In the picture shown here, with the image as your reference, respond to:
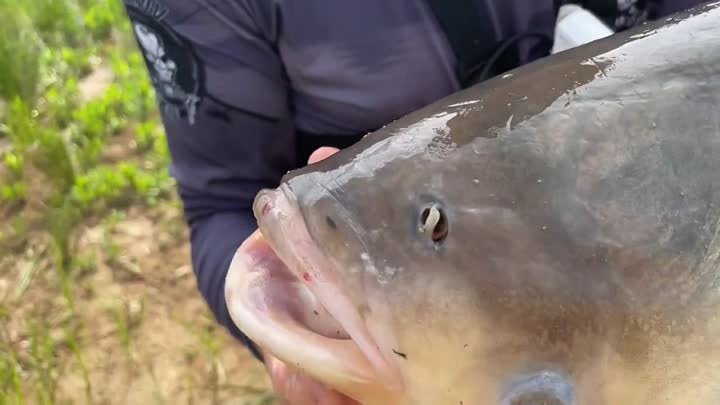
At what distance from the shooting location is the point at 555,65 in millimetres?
1076

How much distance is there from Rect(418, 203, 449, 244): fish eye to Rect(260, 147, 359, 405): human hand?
0.27 m

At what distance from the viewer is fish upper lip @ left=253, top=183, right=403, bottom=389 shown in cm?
100

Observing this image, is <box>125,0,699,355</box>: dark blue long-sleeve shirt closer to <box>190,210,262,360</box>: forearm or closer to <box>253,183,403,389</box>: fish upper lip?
<box>190,210,262,360</box>: forearm

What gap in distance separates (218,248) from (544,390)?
2.91 ft

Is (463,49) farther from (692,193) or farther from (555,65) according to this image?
(692,193)

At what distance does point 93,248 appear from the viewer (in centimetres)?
294

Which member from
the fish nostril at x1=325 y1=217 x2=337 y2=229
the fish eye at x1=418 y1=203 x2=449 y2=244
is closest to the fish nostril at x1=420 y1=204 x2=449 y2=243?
the fish eye at x1=418 y1=203 x2=449 y2=244

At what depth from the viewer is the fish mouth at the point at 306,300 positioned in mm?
999

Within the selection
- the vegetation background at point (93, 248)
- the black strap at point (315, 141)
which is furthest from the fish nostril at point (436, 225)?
the vegetation background at point (93, 248)

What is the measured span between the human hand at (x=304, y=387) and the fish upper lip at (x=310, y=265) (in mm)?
170

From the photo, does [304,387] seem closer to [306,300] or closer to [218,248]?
[306,300]

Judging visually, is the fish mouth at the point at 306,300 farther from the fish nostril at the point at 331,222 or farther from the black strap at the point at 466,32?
the black strap at the point at 466,32

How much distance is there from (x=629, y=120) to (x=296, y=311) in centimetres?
45

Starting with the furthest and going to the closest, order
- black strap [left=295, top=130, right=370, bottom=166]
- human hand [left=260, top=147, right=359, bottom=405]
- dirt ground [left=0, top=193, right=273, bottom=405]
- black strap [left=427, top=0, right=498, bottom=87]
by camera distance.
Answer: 1. dirt ground [left=0, top=193, right=273, bottom=405]
2. black strap [left=295, top=130, right=370, bottom=166]
3. black strap [left=427, top=0, right=498, bottom=87]
4. human hand [left=260, top=147, right=359, bottom=405]
